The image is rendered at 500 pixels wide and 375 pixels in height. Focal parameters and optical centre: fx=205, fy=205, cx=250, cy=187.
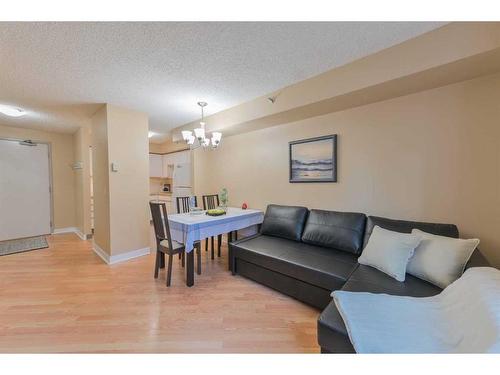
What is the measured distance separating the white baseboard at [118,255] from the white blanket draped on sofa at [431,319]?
10.2 ft

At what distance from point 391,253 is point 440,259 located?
30cm

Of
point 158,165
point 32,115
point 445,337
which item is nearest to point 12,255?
point 32,115

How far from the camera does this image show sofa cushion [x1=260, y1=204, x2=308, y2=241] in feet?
9.02

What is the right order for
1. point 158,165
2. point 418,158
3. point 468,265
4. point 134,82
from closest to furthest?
point 468,265
point 418,158
point 134,82
point 158,165

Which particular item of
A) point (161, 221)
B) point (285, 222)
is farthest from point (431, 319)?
point (161, 221)

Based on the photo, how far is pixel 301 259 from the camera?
209cm

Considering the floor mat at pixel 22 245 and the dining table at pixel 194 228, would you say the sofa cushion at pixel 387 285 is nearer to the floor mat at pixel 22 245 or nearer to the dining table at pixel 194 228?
the dining table at pixel 194 228

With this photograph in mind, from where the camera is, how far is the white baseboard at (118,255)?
3.05 meters

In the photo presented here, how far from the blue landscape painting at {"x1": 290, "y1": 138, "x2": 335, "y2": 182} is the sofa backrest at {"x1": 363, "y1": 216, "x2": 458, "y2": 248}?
770 millimetres

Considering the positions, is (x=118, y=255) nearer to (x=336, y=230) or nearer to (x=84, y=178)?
(x=84, y=178)

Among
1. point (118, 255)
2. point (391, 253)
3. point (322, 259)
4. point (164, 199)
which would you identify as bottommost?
point (118, 255)
